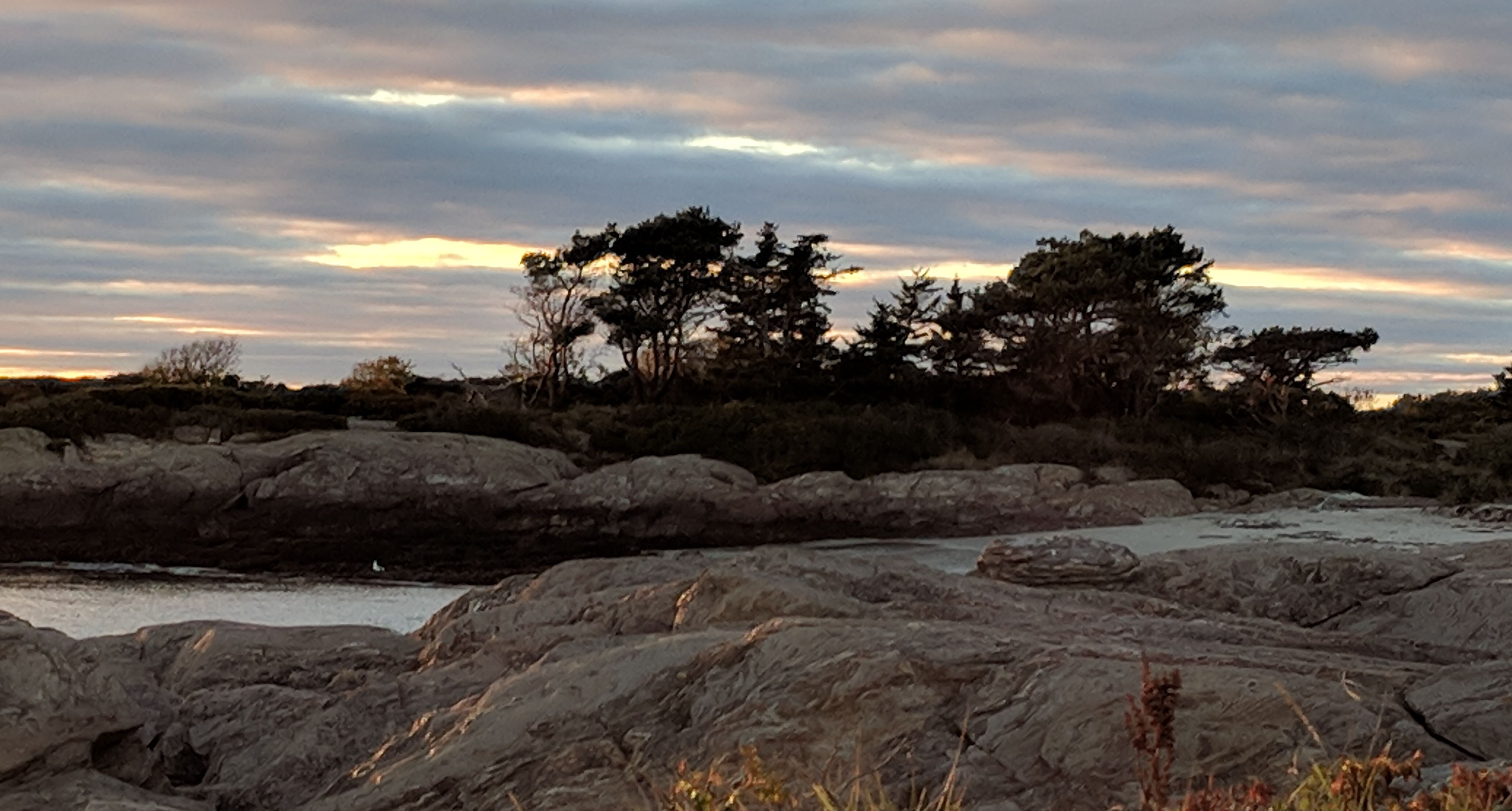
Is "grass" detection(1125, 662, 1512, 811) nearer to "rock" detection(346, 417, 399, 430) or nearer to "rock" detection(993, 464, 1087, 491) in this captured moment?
"rock" detection(993, 464, 1087, 491)

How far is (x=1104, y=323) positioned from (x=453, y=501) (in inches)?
976

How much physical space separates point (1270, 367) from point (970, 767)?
4117 centimetres

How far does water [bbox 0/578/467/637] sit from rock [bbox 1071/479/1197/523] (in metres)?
11.4

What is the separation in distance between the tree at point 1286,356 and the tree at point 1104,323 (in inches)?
48.9

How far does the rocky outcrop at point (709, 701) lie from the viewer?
5.28 meters

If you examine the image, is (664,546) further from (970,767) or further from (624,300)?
(624,300)

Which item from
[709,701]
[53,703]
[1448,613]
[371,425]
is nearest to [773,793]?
[709,701]

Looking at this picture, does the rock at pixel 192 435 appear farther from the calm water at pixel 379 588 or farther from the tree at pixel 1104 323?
the tree at pixel 1104 323

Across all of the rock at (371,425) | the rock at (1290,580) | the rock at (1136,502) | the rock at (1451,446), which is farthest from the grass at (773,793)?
the rock at (1451,446)

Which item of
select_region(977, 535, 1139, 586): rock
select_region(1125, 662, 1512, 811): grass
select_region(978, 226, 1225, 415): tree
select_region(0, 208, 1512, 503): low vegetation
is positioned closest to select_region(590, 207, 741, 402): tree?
select_region(0, 208, 1512, 503): low vegetation

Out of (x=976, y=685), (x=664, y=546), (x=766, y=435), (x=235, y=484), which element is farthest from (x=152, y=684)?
(x=766, y=435)

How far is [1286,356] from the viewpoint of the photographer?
43656 millimetres

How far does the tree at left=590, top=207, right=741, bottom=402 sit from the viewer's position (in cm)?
4472

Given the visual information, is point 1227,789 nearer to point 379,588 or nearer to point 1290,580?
point 1290,580
